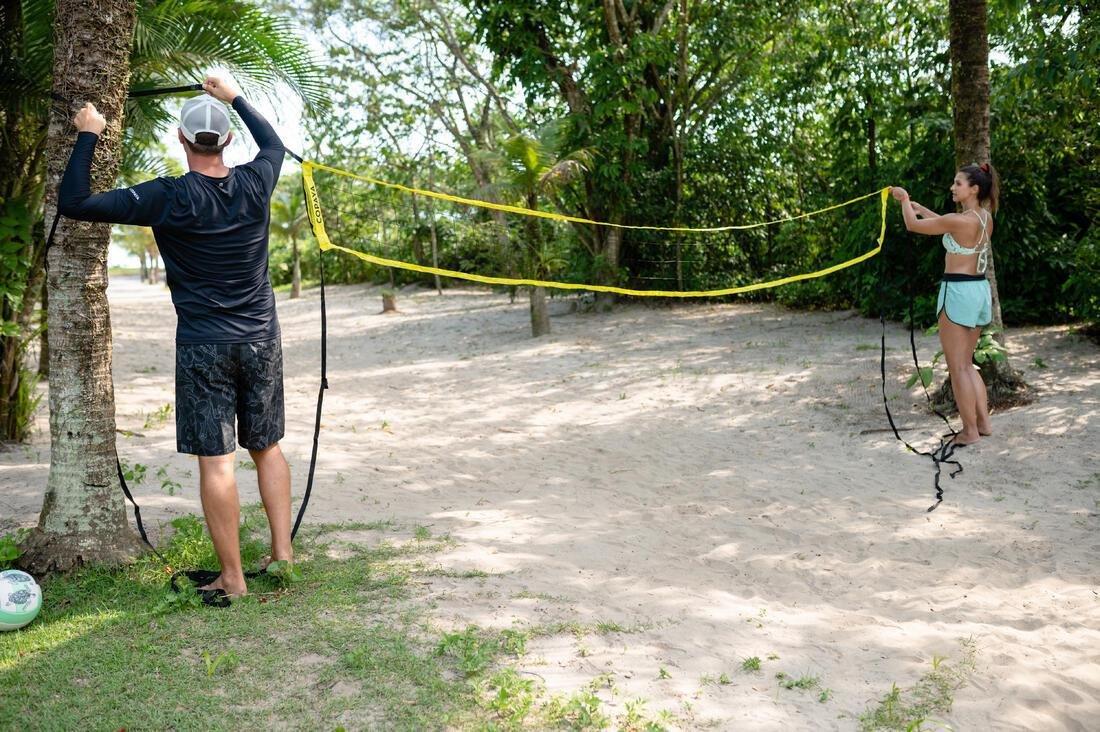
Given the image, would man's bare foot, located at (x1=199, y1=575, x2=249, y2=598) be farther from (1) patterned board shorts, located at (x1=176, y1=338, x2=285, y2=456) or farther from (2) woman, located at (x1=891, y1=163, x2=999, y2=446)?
(2) woman, located at (x1=891, y1=163, x2=999, y2=446)

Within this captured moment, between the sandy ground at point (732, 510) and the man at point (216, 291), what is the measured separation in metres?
1.01

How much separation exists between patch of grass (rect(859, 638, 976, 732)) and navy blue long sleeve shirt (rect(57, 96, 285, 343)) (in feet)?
8.69

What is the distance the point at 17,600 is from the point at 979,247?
5703 millimetres

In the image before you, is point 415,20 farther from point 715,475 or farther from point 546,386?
point 715,475

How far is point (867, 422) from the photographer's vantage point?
7.02 metres

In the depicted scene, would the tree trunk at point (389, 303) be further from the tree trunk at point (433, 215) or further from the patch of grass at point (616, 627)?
the patch of grass at point (616, 627)

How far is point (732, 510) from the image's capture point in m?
5.21

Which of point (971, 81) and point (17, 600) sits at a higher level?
point (971, 81)

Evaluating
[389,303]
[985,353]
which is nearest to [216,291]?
[985,353]

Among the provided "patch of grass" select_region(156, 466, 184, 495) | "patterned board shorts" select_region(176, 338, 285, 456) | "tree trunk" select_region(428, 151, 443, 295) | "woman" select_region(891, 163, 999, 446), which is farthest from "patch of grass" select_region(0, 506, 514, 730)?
"tree trunk" select_region(428, 151, 443, 295)

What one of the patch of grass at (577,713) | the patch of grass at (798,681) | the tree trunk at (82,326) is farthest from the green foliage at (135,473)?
the patch of grass at (798,681)

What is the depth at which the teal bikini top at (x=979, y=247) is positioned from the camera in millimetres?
5781

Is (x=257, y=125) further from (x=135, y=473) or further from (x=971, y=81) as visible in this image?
(x=971, y=81)

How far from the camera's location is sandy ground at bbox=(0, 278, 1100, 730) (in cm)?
322
